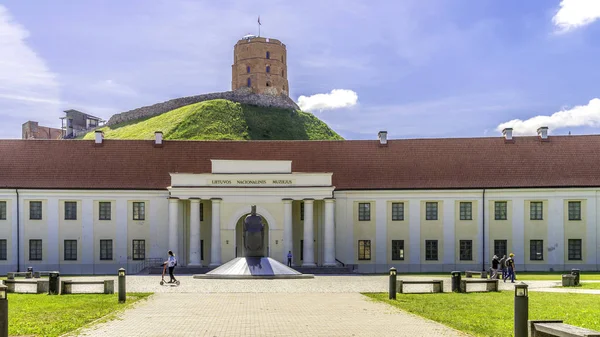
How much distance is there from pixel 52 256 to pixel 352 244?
2069 cm

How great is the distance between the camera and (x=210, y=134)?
343 ft

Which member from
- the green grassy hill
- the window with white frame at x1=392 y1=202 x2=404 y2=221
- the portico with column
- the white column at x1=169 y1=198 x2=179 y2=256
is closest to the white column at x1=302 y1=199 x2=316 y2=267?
the portico with column

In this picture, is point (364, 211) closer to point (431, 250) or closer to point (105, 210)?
point (431, 250)

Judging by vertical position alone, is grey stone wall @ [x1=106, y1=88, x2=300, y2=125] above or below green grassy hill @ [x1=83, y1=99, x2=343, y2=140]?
above

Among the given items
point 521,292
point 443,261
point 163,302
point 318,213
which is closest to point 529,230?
point 443,261

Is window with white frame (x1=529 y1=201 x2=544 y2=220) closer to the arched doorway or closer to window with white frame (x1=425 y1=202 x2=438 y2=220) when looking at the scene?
window with white frame (x1=425 y1=202 x2=438 y2=220)

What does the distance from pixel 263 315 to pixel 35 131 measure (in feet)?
400

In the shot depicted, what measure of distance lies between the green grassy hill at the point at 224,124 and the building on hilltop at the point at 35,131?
572 inches

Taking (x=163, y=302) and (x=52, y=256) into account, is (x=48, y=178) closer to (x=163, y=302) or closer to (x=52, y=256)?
(x=52, y=256)

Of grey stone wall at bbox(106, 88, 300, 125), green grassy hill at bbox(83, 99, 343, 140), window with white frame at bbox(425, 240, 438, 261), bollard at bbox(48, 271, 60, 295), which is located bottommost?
window with white frame at bbox(425, 240, 438, 261)

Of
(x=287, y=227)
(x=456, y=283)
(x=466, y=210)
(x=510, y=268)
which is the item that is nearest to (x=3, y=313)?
(x=456, y=283)

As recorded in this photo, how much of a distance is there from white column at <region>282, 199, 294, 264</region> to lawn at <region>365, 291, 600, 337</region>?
1962 centimetres

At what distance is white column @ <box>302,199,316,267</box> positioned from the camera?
142ft

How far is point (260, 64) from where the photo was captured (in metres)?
113
